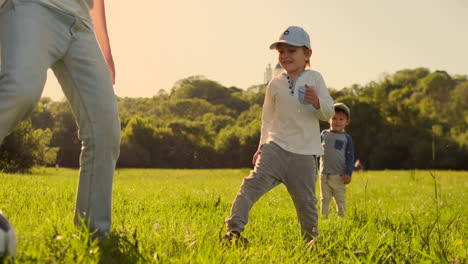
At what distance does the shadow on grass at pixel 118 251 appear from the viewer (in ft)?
7.71

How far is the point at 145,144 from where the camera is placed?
66250 mm

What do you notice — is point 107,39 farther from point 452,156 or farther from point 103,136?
point 452,156

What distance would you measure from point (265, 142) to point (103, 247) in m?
1.78

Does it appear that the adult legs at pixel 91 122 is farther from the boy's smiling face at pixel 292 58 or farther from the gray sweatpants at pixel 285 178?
the boy's smiling face at pixel 292 58

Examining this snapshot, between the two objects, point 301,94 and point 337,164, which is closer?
point 301,94

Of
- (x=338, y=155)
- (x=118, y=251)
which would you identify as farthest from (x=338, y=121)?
(x=118, y=251)

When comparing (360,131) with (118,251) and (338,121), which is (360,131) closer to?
(338,121)

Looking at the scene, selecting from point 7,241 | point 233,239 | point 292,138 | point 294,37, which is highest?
point 294,37

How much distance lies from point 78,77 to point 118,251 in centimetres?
100

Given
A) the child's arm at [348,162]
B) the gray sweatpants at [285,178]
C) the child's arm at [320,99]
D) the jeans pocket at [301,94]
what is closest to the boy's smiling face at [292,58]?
the child's arm at [320,99]

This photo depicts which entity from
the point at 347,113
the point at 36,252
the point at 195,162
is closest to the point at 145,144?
the point at 195,162

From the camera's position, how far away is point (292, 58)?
13.0ft

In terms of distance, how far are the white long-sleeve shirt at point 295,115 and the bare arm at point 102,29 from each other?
141cm

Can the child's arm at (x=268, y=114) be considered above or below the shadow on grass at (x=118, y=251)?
above
